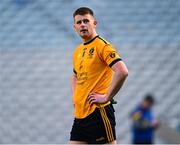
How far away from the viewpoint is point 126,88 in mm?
7707

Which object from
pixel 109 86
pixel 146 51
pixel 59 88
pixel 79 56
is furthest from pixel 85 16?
pixel 146 51

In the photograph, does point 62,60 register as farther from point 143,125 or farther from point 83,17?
point 83,17

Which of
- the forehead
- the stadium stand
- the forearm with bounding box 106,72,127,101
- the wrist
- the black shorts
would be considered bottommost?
the black shorts

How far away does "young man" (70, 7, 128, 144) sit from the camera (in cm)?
274

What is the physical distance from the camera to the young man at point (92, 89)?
2740mm

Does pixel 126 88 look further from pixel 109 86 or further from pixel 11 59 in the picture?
pixel 109 86

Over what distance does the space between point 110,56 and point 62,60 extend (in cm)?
521

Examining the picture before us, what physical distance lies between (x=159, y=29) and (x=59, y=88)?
2.00 m

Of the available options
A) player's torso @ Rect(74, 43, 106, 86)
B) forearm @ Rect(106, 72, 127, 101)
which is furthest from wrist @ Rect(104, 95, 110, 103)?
player's torso @ Rect(74, 43, 106, 86)

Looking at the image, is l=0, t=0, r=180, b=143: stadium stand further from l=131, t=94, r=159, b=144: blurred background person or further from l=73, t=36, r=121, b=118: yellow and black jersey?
l=73, t=36, r=121, b=118: yellow and black jersey

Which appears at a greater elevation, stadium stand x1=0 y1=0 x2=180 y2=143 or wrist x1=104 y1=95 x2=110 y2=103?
stadium stand x1=0 y1=0 x2=180 y2=143

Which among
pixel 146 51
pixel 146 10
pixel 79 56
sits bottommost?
pixel 79 56

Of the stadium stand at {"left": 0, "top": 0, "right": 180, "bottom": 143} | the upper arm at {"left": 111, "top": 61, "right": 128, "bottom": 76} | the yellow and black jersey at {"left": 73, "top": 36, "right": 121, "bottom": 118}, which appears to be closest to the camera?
the upper arm at {"left": 111, "top": 61, "right": 128, "bottom": 76}

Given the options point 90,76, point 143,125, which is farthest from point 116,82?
point 143,125
